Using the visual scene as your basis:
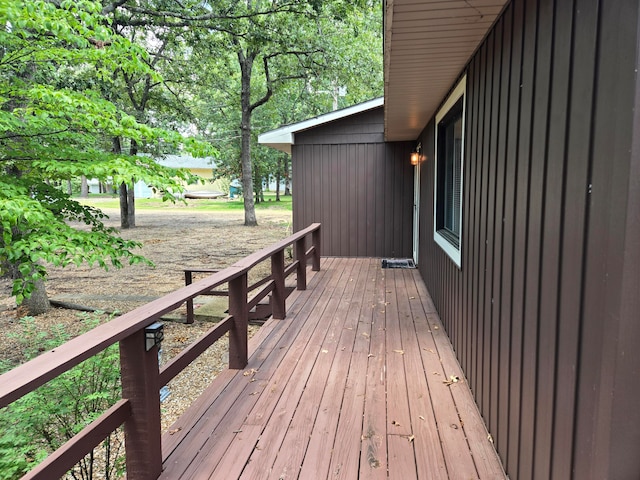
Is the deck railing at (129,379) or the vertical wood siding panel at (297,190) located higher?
the vertical wood siding panel at (297,190)

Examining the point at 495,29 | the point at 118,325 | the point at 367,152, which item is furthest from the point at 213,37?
the point at 118,325

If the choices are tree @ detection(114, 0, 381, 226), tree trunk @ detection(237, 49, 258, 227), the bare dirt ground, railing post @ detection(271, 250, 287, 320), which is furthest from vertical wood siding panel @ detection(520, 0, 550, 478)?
tree trunk @ detection(237, 49, 258, 227)

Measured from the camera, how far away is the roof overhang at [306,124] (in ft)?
23.8

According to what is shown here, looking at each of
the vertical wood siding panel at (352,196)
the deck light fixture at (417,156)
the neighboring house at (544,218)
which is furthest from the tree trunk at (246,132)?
the neighboring house at (544,218)

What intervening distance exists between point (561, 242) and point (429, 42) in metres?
1.82

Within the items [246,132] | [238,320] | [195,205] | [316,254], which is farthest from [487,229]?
[195,205]

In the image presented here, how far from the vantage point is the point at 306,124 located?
7.43m

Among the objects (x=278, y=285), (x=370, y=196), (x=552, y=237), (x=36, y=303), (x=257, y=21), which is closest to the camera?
(x=552, y=237)

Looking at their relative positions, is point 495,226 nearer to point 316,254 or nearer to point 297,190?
point 316,254

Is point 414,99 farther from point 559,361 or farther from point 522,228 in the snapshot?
point 559,361

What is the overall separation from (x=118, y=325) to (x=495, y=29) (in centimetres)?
234

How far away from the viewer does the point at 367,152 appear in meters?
7.62

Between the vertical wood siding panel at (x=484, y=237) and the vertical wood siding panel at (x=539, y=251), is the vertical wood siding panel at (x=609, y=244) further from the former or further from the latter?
the vertical wood siding panel at (x=484, y=237)

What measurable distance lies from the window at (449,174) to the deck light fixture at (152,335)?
2202 mm
